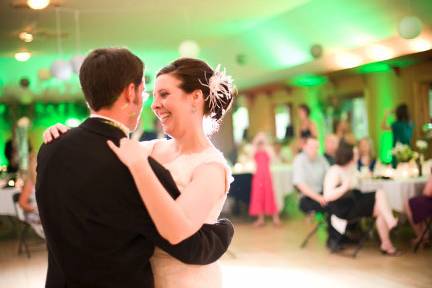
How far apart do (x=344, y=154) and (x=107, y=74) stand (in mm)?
4847

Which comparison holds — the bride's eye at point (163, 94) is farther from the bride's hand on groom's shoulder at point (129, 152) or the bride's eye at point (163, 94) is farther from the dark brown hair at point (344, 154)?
the dark brown hair at point (344, 154)

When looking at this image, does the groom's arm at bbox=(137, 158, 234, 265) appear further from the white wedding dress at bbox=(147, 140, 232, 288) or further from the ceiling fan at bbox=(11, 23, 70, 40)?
the ceiling fan at bbox=(11, 23, 70, 40)

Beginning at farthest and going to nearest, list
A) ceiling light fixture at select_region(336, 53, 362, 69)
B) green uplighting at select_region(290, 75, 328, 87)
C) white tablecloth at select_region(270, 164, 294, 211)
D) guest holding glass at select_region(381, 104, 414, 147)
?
1. green uplighting at select_region(290, 75, 328, 87)
2. ceiling light fixture at select_region(336, 53, 362, 69)
3. white tablecloth at select_region(270, 164, 294, 211)
4. guest holding glass at select_region(381, 104, 414, 147)

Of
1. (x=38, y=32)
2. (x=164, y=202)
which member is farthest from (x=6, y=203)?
(x=164, y=202)

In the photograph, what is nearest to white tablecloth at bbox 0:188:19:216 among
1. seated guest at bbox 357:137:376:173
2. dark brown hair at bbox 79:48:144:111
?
seated guest at bbox 357:137:376:173

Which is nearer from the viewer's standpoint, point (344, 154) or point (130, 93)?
point (130, 93)

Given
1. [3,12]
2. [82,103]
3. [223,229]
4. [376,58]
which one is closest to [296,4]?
[376,58]

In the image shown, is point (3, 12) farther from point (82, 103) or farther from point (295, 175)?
point (82, 103)

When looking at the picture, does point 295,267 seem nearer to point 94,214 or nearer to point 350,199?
point 350,199

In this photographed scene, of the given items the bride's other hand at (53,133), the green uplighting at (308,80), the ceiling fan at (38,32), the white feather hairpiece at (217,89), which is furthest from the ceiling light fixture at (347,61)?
the bride's other hand at (53,133)

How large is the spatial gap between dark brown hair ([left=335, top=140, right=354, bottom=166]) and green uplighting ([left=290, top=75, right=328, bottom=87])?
16.8ft

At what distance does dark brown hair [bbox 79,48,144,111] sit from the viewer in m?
1.42

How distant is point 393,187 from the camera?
6.44 metres

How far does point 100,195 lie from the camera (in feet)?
4.54
